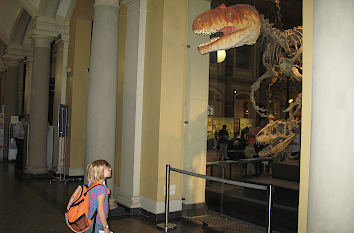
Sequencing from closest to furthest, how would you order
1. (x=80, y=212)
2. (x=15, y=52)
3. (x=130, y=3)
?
(x=80, y=212), (x=130, y=3), (x=15, y=52)

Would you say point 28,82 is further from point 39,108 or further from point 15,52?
point 39,108

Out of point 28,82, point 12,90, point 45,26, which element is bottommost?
point 12,90

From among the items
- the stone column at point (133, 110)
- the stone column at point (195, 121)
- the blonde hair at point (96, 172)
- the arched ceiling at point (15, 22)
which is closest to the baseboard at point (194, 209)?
the stone column at point (195, 121)

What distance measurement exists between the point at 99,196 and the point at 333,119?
1911mm

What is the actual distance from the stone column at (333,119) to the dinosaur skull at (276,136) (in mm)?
2700

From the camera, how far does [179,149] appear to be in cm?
532

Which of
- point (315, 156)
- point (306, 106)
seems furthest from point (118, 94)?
point (315, 156)

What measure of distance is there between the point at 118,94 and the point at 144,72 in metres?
1.05

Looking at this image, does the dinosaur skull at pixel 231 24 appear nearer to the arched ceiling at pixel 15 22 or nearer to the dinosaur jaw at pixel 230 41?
the dinosaur jaw at pixel 230 41

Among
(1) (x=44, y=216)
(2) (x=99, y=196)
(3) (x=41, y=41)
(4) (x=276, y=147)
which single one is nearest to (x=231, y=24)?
(4) (x=276, y=147)

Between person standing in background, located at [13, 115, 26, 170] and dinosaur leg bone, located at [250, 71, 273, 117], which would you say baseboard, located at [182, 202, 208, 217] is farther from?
person standing in background, located at [13, 115, 26, 170]

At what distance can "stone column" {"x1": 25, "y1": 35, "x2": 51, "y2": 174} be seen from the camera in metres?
8.54

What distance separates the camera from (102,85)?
534cm

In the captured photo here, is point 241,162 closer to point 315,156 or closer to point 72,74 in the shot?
point 315,156
